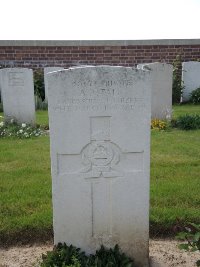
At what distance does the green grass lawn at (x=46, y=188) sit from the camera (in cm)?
351

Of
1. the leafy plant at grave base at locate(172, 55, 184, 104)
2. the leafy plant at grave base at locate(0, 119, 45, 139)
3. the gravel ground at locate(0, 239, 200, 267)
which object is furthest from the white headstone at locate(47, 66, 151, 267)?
→ the leafy plant at grave base at locate(172, 55, 184, 104)

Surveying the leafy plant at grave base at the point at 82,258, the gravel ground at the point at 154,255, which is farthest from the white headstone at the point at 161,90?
the leafy plant at grave base at the point at 82,258

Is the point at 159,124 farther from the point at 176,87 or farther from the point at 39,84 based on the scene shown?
the point at 39,84

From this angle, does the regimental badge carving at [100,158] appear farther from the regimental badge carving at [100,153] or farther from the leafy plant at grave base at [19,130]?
the leafy plant at grave base at [19,130]

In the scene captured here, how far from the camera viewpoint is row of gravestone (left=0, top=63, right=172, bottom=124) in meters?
8.27

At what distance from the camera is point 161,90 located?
8.63 metres

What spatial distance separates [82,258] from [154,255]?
0.72 m

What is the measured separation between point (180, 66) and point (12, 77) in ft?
24.7

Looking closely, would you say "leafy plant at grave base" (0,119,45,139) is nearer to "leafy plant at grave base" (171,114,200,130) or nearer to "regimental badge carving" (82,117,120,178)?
"leafy plant at grave base" (171,114,200,130)

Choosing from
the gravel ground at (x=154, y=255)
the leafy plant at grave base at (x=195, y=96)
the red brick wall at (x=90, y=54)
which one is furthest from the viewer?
the red brick wall at (x=90, y=54)

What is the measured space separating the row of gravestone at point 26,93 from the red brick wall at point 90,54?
517 centimetres

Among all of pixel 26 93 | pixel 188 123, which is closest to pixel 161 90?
pixel 188 123

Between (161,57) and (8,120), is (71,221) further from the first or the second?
(161,57)

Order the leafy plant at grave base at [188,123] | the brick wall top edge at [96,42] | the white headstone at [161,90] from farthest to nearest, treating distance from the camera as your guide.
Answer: the brick wall top edge at [96,42]
the white headstone at [161,90]
the leafy plant at grave base at [188,123]
